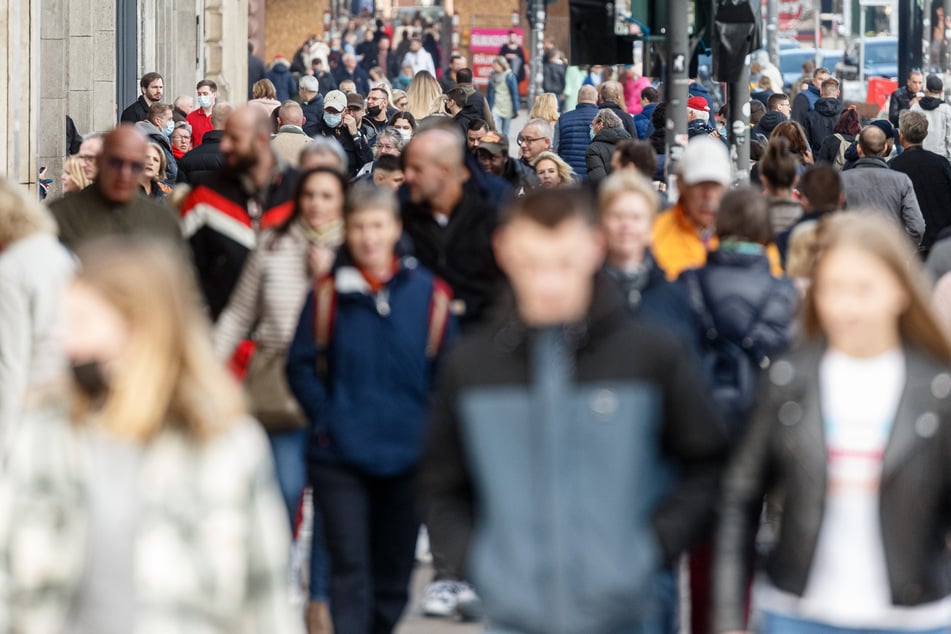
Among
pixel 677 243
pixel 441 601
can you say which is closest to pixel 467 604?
pixel 441 601

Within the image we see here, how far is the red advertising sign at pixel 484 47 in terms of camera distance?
5250cm

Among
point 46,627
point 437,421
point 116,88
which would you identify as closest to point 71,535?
point 46,627

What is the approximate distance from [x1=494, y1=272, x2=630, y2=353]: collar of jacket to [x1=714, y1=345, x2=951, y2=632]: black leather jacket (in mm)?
388

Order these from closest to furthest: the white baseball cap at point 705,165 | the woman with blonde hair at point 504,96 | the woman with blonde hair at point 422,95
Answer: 1. the white baseball cap at point 705,165
2. the woman with blonde hair at point 422,95
3. the woman with blonde hair at point 504,96

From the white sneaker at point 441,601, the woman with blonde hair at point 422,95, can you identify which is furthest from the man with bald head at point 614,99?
the white sneaker at point 441,601

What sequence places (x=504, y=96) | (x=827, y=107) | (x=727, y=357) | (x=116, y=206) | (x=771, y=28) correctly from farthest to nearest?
(x=504, y=96), (x=771, y=28), (x=827, y=107), (x=116, y=206), (x=727, y=357)

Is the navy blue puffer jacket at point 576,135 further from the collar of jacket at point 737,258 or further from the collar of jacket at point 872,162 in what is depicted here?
the collar of jacket at point 737,258

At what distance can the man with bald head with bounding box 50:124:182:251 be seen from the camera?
332 inches

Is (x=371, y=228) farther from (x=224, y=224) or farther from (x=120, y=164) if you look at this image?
(x=120, y=164)

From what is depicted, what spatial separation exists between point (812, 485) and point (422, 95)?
17.1 metres

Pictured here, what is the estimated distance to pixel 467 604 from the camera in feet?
28.3

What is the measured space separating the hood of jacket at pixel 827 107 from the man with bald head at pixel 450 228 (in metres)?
13.9

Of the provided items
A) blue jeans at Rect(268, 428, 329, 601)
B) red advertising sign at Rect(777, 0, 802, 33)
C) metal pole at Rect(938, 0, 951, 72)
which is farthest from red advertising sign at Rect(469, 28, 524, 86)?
blue jeans at Rect(268, 428, 329, 601)

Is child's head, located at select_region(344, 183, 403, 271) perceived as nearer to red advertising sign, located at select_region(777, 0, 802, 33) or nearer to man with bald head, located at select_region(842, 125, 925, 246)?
man with bald head, located at select_region(842, 125, 925, 246)
